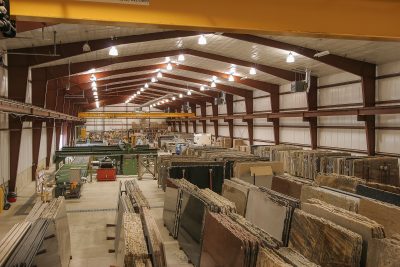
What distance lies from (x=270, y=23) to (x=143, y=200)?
454 centimetres

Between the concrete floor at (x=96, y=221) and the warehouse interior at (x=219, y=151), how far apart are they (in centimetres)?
5

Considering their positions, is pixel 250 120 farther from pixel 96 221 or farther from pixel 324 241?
pixel 324 241

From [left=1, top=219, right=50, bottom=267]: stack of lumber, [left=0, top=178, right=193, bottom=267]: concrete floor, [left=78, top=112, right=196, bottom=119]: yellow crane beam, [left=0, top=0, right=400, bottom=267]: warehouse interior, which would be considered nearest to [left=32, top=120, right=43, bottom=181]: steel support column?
[left=0, top=0, right=400, bottom=267]: warehouse interior

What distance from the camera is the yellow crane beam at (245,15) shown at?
17.4 ft

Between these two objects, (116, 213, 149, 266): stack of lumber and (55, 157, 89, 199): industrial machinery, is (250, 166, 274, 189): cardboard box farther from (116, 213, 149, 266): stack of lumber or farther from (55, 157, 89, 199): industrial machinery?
(55, 157, 89, 199): industrial machinery

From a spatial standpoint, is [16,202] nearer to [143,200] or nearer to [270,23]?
[143,200]

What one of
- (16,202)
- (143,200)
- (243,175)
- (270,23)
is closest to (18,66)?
(16,202)

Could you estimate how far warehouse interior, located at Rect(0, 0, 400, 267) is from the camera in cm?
512

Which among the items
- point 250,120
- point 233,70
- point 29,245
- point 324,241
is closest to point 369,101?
point 233,70

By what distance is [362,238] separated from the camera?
16.1 ft

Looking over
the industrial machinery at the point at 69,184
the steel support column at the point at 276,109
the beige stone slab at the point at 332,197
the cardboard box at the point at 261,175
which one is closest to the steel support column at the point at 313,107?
the steel support column at the point at 276,109

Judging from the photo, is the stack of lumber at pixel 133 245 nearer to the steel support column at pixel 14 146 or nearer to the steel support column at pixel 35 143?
the steel support column at pixel 14 146

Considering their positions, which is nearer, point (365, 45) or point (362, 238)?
point (362, 238)

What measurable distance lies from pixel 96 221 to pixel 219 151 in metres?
6.19
